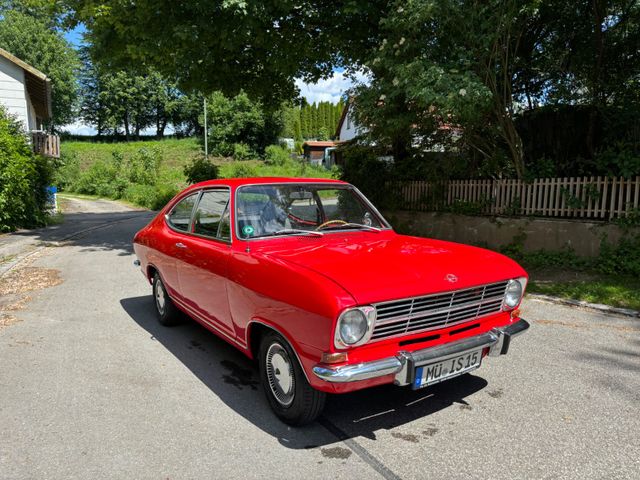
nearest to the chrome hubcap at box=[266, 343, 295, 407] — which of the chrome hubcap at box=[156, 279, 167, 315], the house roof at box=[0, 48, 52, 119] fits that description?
the chrome hubcap at box=[156, 279, 167, 315]

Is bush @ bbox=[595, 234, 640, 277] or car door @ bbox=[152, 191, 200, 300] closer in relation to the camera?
car door @ bbox=[152, 191, 200, 300]

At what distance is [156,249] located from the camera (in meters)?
5.28

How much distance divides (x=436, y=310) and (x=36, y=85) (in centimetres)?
2268

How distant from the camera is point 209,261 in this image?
13.1 feet

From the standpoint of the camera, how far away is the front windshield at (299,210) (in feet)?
12.7

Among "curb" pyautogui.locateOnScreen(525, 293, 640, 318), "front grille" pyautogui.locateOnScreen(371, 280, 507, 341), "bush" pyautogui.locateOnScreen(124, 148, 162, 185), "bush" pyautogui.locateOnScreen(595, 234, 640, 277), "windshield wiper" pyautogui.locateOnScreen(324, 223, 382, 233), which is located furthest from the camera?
"bush" pyautogui.locateOnScreen(124, 148, 162, 185)

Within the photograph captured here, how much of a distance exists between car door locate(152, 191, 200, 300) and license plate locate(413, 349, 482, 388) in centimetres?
274

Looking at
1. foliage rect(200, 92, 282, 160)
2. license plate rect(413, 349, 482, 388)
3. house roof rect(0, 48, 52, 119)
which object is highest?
foliage rect(200, 92, 282, 160)

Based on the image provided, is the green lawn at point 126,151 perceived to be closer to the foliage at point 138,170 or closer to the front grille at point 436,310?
the foliage at point 138,170

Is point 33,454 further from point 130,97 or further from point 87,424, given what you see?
point 130,97

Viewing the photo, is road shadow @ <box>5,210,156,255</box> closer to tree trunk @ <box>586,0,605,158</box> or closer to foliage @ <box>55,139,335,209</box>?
tree trunk @ <box>586,0,605,158</box>

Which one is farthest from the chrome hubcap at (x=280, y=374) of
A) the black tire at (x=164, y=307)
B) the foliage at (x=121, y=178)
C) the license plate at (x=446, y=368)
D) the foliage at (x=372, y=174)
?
the foliage at (x=121, y=178)

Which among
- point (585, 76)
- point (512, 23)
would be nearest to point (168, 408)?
point (512, 23)

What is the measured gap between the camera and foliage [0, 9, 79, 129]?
45.3 m
